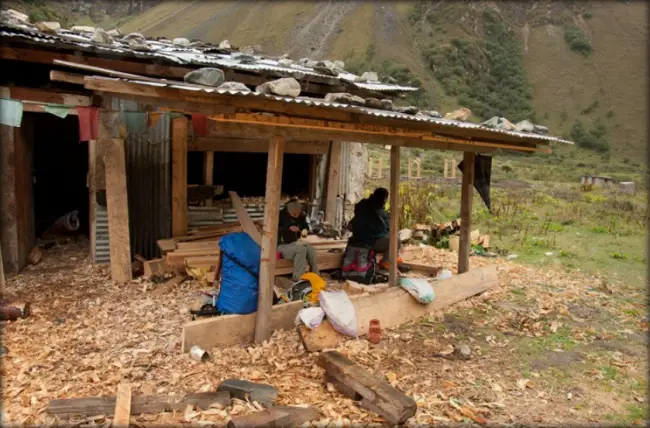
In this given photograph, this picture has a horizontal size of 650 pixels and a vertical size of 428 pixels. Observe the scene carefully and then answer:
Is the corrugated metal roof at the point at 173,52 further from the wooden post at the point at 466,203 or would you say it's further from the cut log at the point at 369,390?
the cut log at the point at 369,390

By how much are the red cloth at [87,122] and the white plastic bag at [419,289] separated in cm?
510

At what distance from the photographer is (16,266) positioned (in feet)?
27.3

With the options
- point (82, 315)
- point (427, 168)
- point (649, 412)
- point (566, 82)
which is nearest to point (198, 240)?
point (82, 315)

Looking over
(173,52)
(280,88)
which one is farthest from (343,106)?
(173,52)

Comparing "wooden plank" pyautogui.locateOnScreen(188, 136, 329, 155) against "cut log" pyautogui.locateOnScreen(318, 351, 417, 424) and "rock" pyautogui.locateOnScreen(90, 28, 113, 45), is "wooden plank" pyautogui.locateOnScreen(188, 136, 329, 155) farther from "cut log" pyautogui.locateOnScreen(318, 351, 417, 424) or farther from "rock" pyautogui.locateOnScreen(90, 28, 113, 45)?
"cut log" pyautogui.locateOnScreen(318, 351, 417, 424)

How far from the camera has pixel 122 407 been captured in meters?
4.08

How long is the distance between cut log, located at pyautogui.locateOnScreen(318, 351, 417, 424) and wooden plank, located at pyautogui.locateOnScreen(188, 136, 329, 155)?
17.8 ft

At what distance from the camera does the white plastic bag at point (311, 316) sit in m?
5.57

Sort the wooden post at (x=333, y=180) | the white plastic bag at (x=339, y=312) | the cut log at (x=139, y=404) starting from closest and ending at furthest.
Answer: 1. the cut log at (x=139, y=404)
2. the white plastic bag at (x=339, y=312)
3. the wooden post at (x=333, y=180)

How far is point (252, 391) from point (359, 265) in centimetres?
411

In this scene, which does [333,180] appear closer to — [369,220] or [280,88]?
[369,220]

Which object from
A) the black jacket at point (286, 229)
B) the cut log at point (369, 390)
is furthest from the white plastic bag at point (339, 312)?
the black jacket at point (286, 229)

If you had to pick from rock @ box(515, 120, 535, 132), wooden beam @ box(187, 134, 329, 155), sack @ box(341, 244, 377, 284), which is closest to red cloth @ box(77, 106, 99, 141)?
wooden beam @ box(187, 134, 329, 155)

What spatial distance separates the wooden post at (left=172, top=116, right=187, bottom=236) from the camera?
8.83 meters
